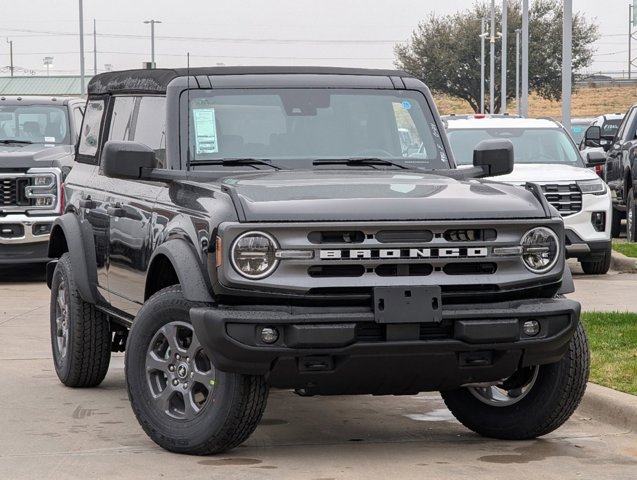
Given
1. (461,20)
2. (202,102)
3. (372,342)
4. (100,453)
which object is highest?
(461,20)

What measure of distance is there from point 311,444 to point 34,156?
34.4 ft

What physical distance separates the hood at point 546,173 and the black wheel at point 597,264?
0.90m

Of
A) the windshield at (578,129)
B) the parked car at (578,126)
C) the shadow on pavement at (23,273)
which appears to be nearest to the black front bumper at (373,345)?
the shadow on pavement at (23,273)

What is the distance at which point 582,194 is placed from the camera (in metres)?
16.8

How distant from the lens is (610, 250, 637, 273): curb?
17.8 metres

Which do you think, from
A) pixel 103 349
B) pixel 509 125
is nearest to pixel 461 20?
pixel 509 125

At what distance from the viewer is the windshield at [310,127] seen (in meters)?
8.11

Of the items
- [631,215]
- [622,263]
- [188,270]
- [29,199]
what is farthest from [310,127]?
[631,215]

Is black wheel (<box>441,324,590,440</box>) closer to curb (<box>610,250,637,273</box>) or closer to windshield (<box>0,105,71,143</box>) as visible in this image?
curb (<box>610,250,637,273</box>)

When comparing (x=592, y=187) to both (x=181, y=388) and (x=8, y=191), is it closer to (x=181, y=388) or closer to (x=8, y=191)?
(x=8, y=191)

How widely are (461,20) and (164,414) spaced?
322 ft

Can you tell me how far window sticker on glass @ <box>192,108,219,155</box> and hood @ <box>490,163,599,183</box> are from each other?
341 inches

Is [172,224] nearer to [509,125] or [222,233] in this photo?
[222,233]

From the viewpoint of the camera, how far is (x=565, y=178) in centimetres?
1691
